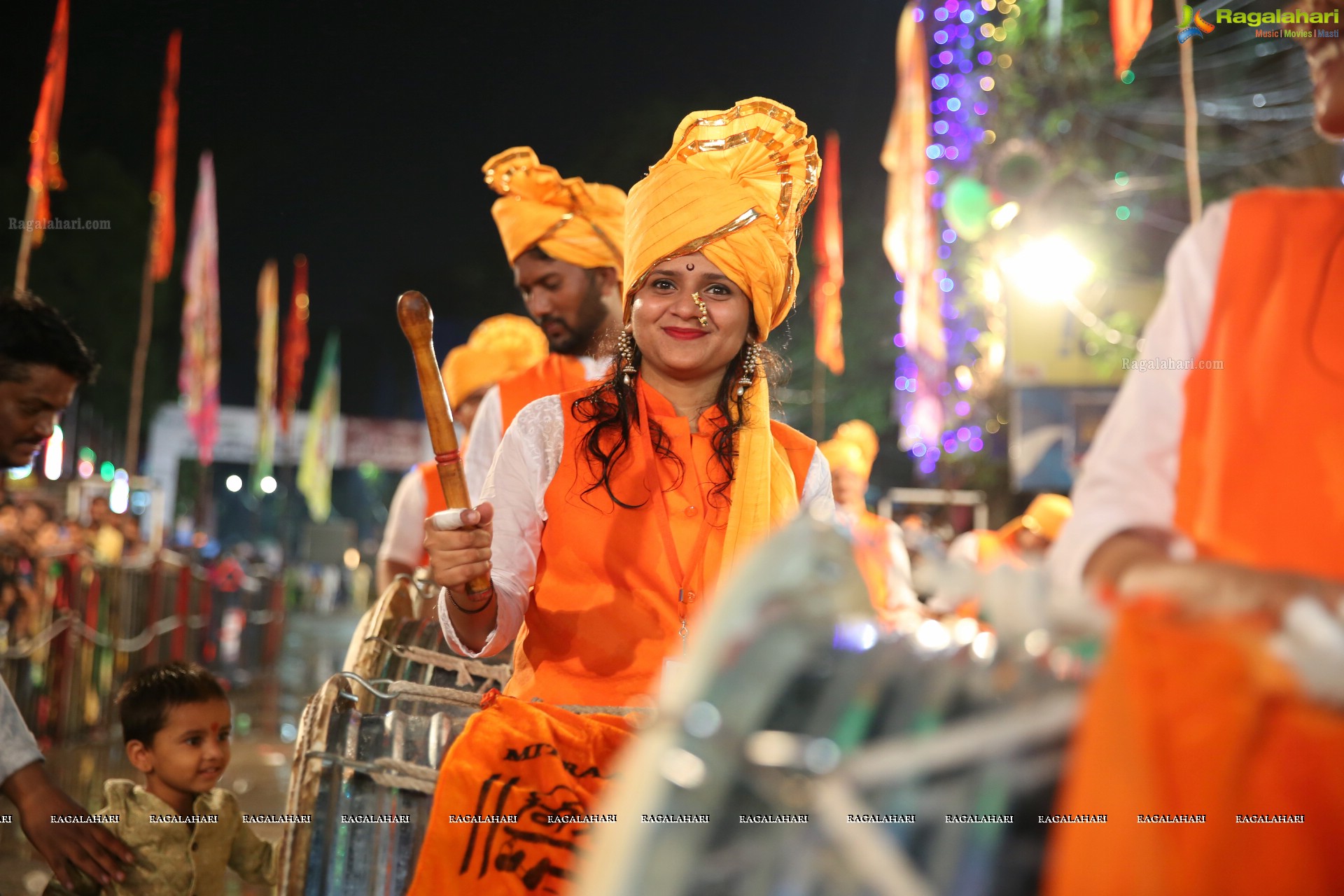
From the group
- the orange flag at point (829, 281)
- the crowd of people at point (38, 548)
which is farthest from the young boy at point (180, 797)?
the orange flag at point (829, 281)

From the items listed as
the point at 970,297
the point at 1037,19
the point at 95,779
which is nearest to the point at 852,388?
the point at 970,297

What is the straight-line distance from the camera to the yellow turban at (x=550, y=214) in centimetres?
412

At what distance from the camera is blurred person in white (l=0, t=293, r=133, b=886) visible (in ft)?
8.28

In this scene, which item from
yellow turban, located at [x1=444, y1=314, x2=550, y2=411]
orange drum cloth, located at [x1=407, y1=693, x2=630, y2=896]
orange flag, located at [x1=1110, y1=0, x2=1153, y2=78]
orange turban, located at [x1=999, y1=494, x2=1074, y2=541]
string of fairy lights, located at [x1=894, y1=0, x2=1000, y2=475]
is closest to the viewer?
orange drum cloth, located at [x1=407, y1=693, x2=630, y2=896]

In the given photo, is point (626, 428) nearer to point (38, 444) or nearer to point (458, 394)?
point (38, 444)

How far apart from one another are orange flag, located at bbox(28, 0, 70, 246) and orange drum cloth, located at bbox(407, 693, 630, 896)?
31.6ft

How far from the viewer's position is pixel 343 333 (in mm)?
48344

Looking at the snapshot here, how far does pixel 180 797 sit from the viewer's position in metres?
3.25

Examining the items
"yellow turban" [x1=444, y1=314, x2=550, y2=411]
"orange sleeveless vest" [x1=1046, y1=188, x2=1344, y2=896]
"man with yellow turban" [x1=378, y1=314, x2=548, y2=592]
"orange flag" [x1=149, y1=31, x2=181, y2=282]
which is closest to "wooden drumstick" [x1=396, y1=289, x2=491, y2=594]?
"orange sleeveless vest" [x1=1046, y1=188, x2=1344, y2=896]

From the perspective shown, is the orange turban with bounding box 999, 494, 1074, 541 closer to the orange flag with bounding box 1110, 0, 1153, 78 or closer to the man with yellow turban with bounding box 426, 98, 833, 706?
the orange flag with bounding box 1110, 0, 1153, 78

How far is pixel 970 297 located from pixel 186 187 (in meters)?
25.0

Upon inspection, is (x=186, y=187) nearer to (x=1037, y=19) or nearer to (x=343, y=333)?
(x=343, y=333)

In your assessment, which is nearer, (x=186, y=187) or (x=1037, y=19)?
(x=1037, y=19)

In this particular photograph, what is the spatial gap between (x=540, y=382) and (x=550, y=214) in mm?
595
